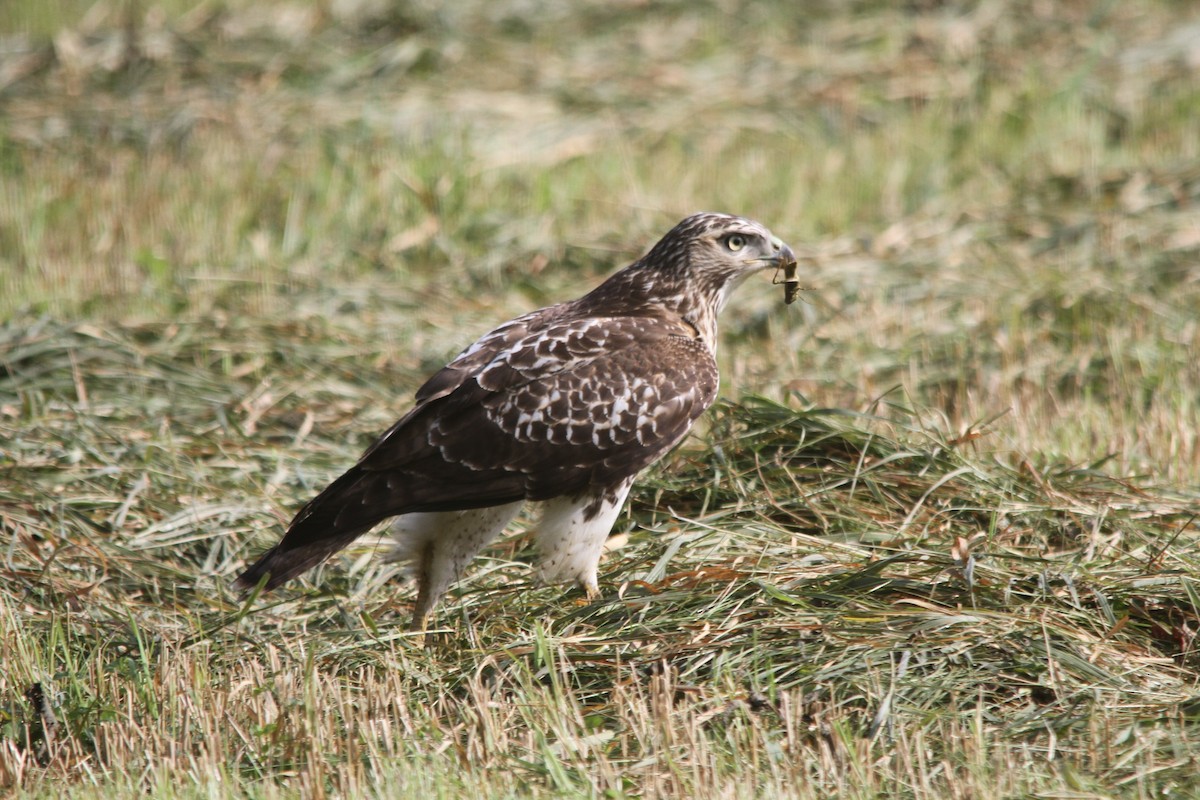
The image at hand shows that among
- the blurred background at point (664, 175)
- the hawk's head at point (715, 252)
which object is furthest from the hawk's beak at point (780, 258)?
the blurred background at point (664, 175)

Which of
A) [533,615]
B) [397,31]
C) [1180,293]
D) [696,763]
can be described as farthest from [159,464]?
[397,31]

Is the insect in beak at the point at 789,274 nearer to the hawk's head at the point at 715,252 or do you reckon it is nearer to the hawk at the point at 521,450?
the hawk's head at the point at 715,252

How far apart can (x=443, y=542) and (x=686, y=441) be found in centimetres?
153

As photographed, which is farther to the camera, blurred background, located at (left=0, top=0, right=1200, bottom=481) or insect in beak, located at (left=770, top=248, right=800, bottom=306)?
blurred background, located at (left=0, top=0, right=1200, bottom=481)

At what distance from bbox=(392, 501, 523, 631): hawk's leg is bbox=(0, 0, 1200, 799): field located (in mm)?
116

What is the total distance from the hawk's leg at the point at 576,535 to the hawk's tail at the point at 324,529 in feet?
1.80

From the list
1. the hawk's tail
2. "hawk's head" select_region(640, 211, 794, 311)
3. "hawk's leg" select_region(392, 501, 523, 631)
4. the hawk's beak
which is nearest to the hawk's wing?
the hawk's tail

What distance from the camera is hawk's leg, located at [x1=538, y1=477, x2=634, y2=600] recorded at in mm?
5000

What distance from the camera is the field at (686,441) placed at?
4121 millimetres

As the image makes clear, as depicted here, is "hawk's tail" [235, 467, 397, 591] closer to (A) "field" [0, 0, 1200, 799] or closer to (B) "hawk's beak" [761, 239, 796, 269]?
(A) "field" [0, 0, 1200, 799]

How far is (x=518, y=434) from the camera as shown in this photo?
4883mm

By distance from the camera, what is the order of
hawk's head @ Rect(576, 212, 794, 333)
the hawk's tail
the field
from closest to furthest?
1. the field
2. the hawk's tail
3. hawk's head @ Rect(576, 212, 794, 333)

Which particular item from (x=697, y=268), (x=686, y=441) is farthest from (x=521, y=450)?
(x=686, y=441)

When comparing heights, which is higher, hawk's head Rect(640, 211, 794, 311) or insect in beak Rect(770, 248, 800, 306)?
hawk's head Rect(640, 211, 794, 311)
